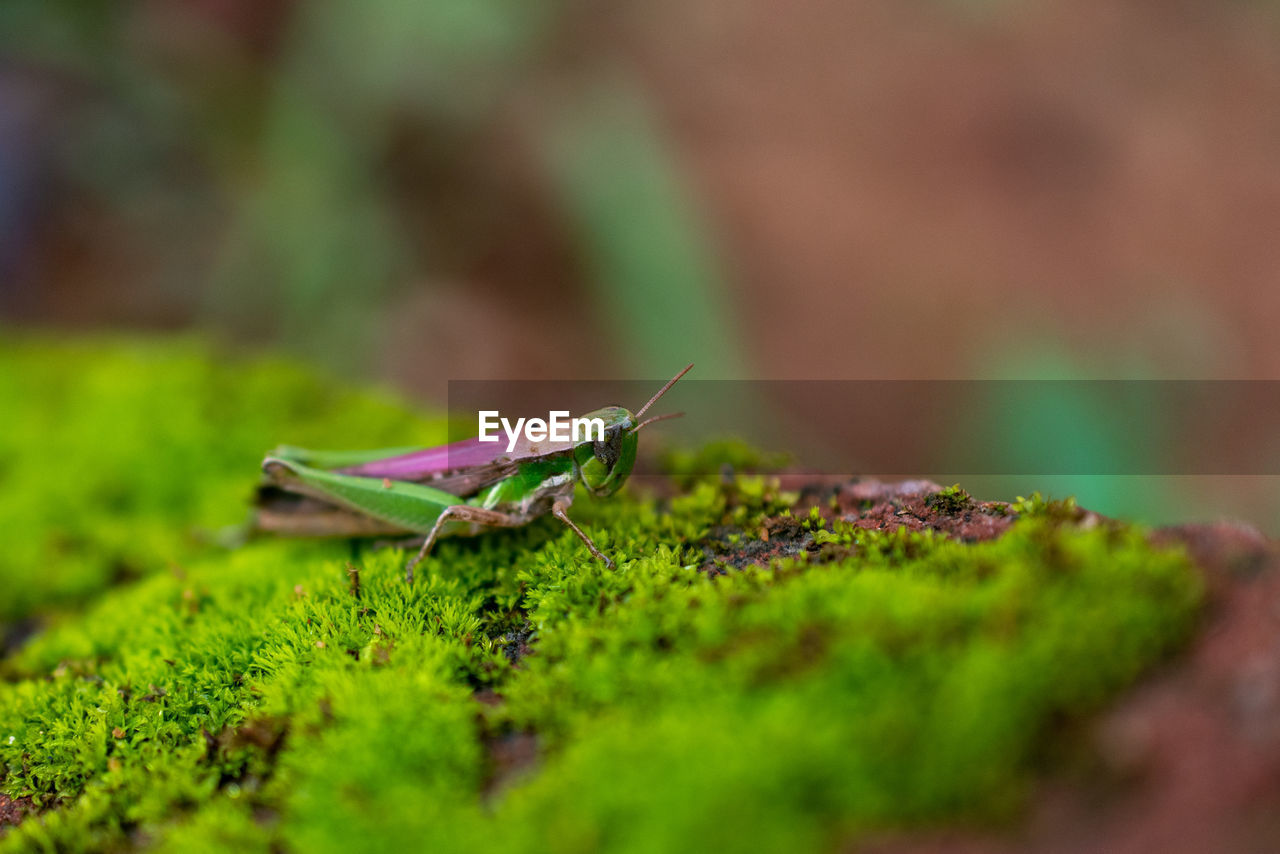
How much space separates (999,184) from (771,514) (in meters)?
9.91

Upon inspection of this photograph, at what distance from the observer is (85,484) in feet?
20.7

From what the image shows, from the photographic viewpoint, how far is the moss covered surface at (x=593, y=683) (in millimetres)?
2514

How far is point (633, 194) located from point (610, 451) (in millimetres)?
7458

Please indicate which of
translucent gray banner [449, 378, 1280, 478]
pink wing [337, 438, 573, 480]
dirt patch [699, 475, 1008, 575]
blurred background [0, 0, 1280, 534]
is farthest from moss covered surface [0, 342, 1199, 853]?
blurred background [0, 0, 1280, 534]

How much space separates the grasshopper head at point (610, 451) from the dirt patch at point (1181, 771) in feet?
8.06

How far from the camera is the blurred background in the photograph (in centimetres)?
1074

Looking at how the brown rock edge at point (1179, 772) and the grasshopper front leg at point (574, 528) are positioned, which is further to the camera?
the grasshopper front leg at point (574, 528)

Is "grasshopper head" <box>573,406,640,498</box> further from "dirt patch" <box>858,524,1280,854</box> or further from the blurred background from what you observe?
the blurred background

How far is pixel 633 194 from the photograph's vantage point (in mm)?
11227

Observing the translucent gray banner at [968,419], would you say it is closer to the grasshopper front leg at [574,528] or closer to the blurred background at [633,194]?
the blurred background at [633,194]

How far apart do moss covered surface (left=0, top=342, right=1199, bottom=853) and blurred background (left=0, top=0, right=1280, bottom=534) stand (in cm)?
625

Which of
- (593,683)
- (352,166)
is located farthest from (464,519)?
(352,166)

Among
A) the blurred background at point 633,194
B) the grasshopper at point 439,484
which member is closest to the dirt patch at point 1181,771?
the grasshopper at point 439,484

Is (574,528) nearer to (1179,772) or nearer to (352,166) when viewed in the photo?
(1179,772)
